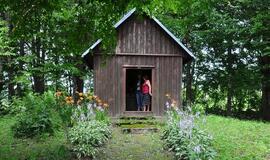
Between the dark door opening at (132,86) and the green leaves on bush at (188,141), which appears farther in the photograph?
the dark door opening at (132,86)

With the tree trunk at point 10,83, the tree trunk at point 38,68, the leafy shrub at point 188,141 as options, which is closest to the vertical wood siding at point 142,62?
the leafy shrub at point 188,141

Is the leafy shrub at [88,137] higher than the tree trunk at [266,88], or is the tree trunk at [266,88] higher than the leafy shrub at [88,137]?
the tree trunk at [266,88]

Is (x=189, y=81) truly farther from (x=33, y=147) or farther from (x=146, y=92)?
(x=33, y=147)

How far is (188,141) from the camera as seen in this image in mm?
11469

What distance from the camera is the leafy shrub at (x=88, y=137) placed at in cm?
1196

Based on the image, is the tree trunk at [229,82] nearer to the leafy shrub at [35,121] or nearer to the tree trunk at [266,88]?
the tree trunk at [266,88]

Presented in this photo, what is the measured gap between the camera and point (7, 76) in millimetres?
29344

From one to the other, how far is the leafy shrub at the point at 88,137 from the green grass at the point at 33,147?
0.34 m

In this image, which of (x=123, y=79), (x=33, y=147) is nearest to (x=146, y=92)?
(x=123, y=79)

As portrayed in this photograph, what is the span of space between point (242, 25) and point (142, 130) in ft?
41.6

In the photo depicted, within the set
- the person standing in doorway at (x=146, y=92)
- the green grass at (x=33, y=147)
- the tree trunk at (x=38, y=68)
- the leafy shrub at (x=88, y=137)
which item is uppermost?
the tree trunk at (x=38, y=68)

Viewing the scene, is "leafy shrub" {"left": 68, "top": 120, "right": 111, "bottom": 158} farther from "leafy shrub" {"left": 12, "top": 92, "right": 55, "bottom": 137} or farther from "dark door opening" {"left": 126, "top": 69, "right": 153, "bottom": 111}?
"dark door opening" {"left": 126, "top": 69, "right": 153, "bottom": 111}

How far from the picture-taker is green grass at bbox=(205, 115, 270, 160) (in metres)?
11.7

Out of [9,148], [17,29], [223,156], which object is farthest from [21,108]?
[223,156]
